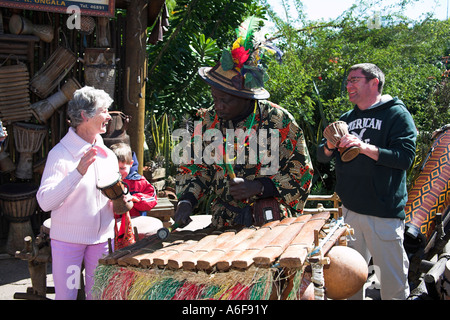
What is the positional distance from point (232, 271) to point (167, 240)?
66 centimetres

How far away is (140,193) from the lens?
4617 millimetres

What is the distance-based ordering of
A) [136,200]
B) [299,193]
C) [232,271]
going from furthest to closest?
[136,200]
[299,193]
[232,271]

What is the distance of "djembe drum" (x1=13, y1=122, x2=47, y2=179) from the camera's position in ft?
18.8

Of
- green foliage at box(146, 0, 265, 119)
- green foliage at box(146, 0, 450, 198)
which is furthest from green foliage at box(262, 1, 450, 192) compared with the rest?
green foliage at box(146, 0, 265, 119)

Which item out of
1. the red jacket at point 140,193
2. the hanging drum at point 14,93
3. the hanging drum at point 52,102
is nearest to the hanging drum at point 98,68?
the hanging drum at point 52,102

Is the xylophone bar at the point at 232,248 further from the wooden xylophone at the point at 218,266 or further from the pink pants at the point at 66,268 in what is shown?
the pink pants at the point at 66,268

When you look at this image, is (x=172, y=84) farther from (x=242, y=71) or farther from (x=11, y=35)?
(x=242, y=71)

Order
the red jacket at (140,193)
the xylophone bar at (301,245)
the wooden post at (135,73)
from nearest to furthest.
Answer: the xylophone bar at (301,245), the red jacket at (140,193), the wooden post at (135,73)

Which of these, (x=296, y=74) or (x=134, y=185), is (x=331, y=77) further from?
(x=134, y=185)

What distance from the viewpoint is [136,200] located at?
448cm

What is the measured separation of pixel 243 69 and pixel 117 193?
1.21 meters

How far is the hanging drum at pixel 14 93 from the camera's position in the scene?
5.61m

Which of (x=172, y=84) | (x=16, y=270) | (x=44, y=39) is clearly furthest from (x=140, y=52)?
(x=16, y=270)

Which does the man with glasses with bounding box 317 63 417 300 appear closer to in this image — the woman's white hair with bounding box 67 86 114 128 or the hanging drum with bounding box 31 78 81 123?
the woman's white hair with bounding box 67 86 114 128
